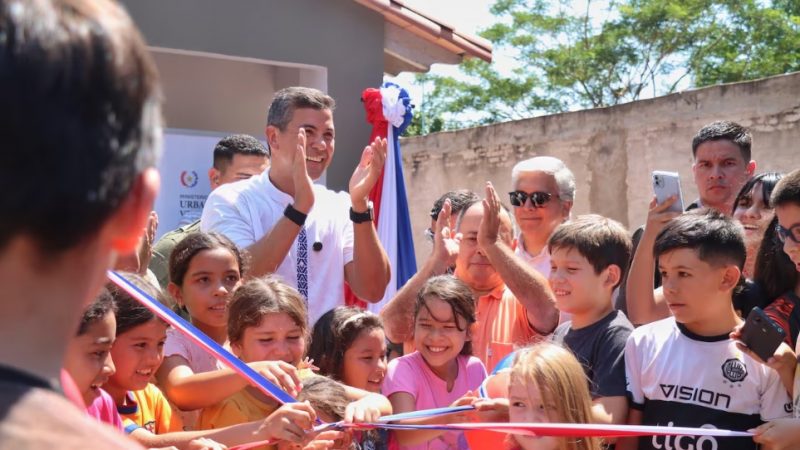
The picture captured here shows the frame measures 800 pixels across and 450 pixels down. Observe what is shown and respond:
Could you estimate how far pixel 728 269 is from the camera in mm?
3902

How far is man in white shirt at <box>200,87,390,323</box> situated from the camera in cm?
497

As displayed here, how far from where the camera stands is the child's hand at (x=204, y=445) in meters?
3.33

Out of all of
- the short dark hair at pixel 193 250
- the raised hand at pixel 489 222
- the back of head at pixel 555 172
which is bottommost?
the short dark hair at pixel 193 250

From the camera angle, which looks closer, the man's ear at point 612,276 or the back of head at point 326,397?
the back of head at point 326,397

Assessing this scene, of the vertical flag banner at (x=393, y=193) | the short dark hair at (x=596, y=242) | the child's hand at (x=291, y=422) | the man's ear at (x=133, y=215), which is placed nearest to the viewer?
the man's ear at (x=133, y=215)

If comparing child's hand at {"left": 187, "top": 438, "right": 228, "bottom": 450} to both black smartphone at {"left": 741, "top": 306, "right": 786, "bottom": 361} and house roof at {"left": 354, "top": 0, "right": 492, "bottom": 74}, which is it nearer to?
black smartphone at {"left": 741, "top": 306, "right": 786, "bottom": 361}

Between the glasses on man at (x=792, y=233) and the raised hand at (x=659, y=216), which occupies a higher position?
the raised hand at (x=659, y=216)

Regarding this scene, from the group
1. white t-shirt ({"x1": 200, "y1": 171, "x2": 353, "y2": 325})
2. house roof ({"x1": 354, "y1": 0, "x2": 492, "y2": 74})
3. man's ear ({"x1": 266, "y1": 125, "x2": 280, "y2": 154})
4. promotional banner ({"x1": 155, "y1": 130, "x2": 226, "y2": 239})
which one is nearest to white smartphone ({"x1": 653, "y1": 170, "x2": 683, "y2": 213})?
white t-shirt ({"x1": 200, "y1": 171, "x2": 353, "y2": 325})

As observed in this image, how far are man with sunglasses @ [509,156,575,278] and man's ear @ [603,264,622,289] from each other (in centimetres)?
91

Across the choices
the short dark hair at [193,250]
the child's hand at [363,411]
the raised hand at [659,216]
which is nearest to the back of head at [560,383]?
the child's hand at [363,411]

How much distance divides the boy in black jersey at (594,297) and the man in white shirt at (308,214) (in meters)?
1.09

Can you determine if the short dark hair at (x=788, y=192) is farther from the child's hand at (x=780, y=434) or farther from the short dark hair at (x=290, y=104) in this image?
the short dark hair at (x=290, y=104)

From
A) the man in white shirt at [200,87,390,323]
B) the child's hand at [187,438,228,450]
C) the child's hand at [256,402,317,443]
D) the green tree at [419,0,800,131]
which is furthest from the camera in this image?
the green tree at [419,0,800,131]

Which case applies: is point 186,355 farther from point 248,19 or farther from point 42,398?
point 248,19
